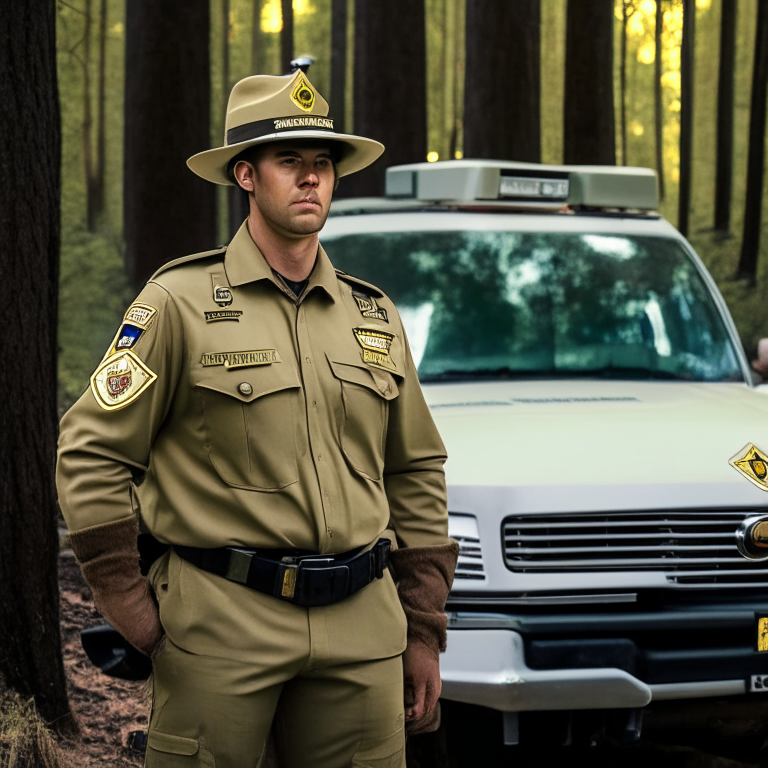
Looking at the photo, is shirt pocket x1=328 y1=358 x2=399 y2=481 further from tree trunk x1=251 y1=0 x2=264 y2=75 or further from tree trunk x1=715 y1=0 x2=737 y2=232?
tree trunk x1=251 y1=0 x2=264 y2=75

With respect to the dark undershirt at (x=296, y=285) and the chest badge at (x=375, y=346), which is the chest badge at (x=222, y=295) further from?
the chest badge at (x=375, y=346)

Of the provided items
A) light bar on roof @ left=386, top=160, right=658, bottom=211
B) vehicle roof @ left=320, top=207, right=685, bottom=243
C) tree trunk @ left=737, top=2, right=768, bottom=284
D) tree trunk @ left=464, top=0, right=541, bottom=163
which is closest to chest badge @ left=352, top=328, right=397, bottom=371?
vehicle roof @ left=320, top=207, right=685, bottom=243

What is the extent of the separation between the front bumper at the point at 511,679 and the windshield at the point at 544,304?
1.50 metres

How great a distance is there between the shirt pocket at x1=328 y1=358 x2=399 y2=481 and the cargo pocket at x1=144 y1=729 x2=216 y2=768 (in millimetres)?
688

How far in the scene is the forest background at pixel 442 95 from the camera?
2391 cm

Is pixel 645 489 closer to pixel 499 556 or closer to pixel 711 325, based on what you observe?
pixel 499 556

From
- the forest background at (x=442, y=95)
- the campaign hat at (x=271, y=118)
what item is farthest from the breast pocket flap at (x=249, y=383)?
the forest background at (x=442, y=95)

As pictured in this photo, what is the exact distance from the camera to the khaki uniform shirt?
103 inches

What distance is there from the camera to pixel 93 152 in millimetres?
36094

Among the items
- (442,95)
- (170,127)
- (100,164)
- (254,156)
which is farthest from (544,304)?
(442,95)

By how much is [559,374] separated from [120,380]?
3047 millimetres

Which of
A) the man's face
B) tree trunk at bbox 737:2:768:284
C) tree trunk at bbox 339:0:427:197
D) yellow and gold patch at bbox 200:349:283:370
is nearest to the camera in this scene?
yellow and gold patch at bbox 200:349:283:370

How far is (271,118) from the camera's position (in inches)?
113

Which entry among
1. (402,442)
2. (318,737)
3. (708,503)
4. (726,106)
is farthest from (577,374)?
(726,106)
